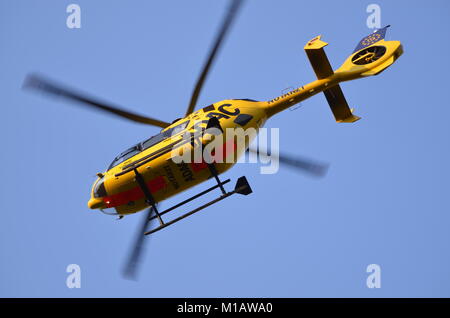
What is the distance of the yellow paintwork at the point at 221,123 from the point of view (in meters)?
15.3

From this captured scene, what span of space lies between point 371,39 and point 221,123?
5392 millimetres

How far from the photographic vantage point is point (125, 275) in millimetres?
15859

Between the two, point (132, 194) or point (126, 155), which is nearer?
point (132, 194)

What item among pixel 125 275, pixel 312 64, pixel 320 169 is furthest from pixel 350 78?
pixel 125 275

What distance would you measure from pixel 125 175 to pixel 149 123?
1.65m

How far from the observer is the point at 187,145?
1502cm

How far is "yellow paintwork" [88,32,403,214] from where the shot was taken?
15.3 m

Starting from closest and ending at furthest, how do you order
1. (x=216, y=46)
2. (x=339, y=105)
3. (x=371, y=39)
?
(x=216, y=46) < (x=339, y=105) < (x=371, y=39)

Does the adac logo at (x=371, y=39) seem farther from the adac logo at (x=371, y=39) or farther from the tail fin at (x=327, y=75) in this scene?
the tail fin at (x=327, y=75)

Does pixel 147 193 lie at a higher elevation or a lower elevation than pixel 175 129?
lower

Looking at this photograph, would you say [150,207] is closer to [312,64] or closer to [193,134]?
[193,134]

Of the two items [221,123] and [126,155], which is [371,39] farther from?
[126,155]

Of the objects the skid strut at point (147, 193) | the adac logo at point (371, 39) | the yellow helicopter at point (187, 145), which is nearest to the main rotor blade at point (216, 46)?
the yellow helicopter at point (187, 145)

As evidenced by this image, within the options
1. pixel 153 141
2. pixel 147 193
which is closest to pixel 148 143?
pixel 153 141
